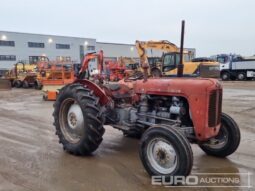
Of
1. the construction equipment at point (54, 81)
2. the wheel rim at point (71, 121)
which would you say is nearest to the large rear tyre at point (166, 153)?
the wheel rim at point (71, 121)

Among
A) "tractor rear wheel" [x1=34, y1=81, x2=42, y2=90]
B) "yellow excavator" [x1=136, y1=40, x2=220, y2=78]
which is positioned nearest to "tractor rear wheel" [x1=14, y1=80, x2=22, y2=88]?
"tractor rear wheel" [x1=34, y1=81, x2=42, y2=90]

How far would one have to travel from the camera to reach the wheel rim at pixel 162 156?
3.97 m

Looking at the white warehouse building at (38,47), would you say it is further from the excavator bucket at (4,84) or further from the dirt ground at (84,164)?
the dirt ground at (84,164)

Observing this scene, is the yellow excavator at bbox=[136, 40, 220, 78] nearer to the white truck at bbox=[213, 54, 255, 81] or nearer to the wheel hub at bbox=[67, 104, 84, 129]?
the white truck at bbox=[213, 54, 255, 81]

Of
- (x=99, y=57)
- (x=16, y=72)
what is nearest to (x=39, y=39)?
(x=16, y=72)

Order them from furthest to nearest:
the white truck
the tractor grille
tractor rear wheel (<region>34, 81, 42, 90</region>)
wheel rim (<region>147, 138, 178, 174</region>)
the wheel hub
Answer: the white truck → tractor rear wheel (<region>34, 81, 42, 90</region>) → the wheel hub → the tractor grille → wheel rim (<region>147, 138, 178, 174</region>)

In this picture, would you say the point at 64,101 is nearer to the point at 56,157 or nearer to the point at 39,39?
the point at 56,157

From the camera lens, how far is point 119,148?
565cm

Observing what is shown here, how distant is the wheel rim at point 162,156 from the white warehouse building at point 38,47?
129 feet

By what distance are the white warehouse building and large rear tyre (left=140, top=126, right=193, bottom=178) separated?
129 feet

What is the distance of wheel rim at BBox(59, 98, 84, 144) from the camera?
528 cm

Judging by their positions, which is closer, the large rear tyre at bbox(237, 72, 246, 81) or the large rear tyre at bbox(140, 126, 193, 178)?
the large rear tyre at bbox(140, 126, 193, 178)

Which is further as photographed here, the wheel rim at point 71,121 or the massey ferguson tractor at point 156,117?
the wheel rim at point 71,121

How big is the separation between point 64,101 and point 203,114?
2.59 meters
